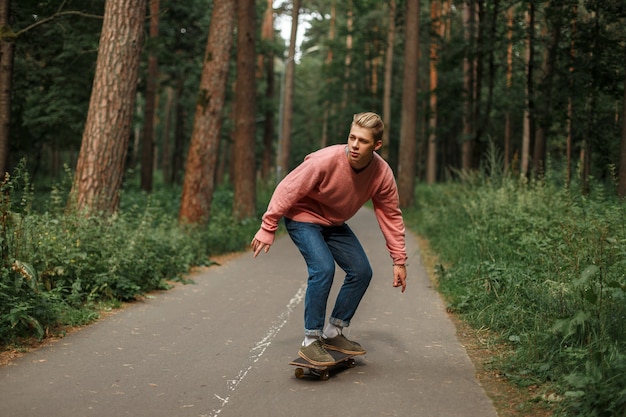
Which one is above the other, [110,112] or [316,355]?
[110,112]

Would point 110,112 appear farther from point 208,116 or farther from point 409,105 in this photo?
point 409,105

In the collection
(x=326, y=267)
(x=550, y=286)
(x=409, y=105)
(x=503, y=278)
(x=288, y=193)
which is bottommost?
(x=503, y=278)

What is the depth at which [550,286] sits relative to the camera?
7172 mm

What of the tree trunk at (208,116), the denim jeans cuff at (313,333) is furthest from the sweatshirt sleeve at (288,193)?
the tree trunk at (208,116)

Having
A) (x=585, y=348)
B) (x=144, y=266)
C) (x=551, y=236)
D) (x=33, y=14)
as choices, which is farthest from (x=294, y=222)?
(x=33, y=14)

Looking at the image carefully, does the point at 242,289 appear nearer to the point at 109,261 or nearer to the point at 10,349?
the point at 109,261

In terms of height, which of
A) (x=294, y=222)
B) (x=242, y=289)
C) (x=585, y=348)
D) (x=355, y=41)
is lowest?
(x=242, y=289)

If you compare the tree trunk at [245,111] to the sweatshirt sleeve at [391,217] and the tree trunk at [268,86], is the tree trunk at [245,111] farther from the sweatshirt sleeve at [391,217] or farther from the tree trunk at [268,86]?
the tree trunk at [268,86]

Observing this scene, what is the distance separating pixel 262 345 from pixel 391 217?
6.01 feet

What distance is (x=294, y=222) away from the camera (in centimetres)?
602

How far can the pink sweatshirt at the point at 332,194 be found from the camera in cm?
573

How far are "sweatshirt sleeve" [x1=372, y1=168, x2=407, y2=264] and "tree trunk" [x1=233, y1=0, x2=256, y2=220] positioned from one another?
13.9 metres

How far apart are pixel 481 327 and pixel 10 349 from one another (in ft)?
15.2

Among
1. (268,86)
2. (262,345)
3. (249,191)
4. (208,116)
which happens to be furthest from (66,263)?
(268,86)
